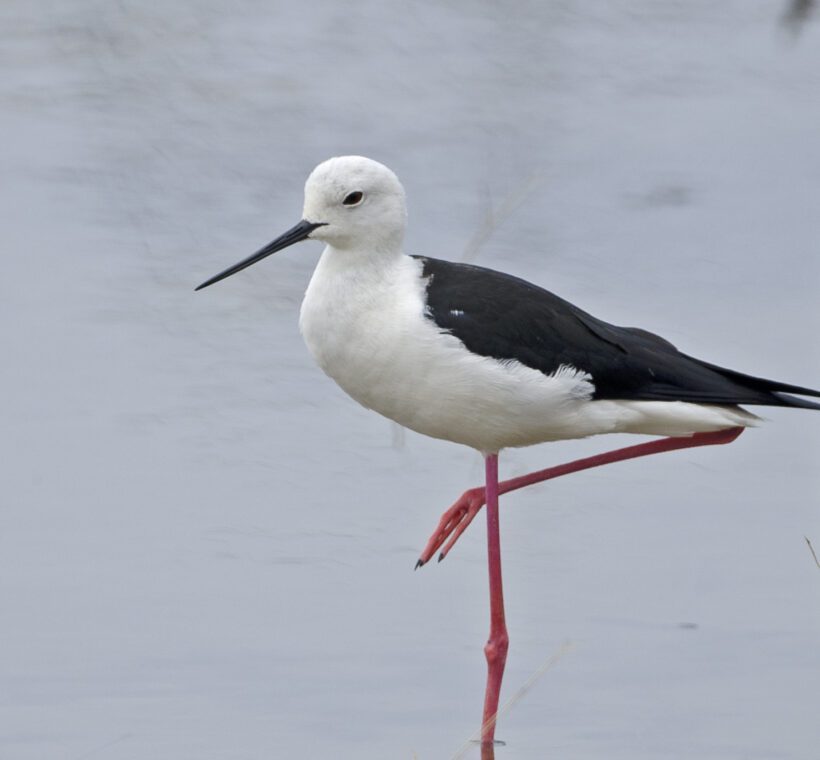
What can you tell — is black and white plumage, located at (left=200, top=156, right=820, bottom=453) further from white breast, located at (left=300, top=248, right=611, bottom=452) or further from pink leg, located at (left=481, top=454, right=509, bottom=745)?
pink leg, located at (left=481, top=454, right=509, bottom=745)

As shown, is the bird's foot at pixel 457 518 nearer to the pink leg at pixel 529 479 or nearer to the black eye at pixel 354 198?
the pink leg at pixel 529 479

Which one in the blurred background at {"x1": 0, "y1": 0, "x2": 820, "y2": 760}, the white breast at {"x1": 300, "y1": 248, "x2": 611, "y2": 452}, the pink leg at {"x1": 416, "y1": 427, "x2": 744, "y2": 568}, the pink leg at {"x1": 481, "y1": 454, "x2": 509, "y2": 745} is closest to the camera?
the white breast at {"x1": 300, "y1": 248, "x2": 611, "y2": 452}

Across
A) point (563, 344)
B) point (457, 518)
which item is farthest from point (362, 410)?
point (563, 344)

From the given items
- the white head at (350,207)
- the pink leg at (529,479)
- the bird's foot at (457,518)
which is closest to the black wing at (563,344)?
the white head at (350,207)

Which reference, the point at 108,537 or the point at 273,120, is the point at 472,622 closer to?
the point at 108,537

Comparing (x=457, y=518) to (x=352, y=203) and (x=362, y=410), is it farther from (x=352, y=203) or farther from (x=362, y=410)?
(x=362, y=410)

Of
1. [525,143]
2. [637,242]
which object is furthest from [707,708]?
[525,143]

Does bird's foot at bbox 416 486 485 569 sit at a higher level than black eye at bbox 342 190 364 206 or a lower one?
lower

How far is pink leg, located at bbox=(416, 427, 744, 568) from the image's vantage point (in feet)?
17.7

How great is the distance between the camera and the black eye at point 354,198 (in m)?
4.98

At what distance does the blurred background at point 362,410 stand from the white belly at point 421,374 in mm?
592

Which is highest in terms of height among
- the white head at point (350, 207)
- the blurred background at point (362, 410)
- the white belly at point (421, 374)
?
Result: the white head at point (350, 207)

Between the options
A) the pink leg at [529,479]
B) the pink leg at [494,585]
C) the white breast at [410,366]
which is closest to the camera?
the white breast at [410,366]

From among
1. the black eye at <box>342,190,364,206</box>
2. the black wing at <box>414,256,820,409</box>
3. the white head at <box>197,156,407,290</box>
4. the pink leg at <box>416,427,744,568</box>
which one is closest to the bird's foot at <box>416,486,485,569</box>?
the pink leg at <box>416,427,744,568</box>
